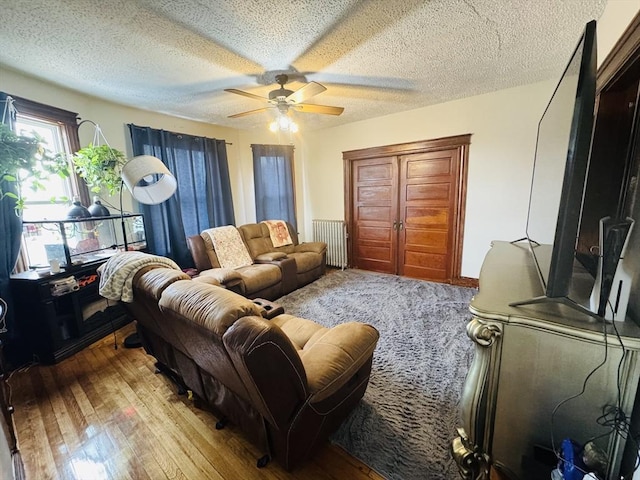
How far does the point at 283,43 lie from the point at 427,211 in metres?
2.92

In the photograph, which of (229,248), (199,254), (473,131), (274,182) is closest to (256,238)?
(229,248)

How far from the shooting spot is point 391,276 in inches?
166

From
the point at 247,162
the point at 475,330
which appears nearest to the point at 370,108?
the point at 247,162

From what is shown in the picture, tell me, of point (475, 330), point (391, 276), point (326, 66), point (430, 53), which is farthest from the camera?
point (391, 276)

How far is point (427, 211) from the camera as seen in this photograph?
3869 millimetres

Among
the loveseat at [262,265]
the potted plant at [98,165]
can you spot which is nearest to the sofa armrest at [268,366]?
the loveseat at [262,265]

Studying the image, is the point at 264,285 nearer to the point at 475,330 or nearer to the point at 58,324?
the point at 58,324

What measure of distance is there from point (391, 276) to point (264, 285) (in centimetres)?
214

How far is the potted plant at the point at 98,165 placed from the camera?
229 cm

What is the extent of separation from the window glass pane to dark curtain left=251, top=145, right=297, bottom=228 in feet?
8.10

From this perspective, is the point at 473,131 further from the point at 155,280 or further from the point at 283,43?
the point at 155,280

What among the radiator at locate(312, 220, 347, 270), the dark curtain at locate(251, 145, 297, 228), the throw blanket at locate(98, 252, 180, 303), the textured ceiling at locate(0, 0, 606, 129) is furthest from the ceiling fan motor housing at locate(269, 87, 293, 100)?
the radiator at locate(312, 220, 347, 270)

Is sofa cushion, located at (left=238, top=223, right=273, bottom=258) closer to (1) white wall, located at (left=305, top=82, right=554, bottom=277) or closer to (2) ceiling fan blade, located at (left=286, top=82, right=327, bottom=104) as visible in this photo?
(2) ceiling fan blade, located at (left=286, top=82, right=327, bottom=104)

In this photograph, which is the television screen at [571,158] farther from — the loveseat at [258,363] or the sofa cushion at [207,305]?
the sofa cushion at [207,305]
